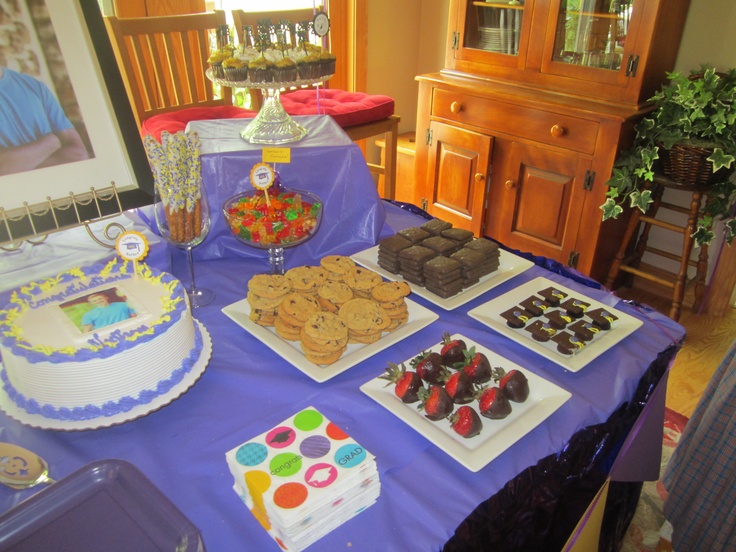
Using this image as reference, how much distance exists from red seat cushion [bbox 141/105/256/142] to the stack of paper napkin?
5.06 feet

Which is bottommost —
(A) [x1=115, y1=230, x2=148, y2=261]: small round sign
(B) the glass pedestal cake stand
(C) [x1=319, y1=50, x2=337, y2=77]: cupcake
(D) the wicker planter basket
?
(D) the wicker planter basket

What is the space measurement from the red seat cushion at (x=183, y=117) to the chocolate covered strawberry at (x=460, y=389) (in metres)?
1.53

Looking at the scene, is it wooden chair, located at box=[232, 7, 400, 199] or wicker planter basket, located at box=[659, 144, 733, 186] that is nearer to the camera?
wicker planter basket, located at box=[659, 144, 733, 186]

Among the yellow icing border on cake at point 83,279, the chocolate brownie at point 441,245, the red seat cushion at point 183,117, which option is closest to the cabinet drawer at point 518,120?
the red seat cushion at point 183,117

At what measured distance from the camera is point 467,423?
0.91m

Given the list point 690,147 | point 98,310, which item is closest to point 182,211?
point 98,310

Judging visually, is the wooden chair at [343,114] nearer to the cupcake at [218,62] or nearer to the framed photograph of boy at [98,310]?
the cupcake at [218,62]

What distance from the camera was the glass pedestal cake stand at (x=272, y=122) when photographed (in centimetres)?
159

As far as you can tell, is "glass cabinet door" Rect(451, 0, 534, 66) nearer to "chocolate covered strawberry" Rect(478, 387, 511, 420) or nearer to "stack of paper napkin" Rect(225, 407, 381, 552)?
"chocolate covered strawberry" Rect(478, 387, 511, 420)

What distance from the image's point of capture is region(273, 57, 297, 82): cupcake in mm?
1542

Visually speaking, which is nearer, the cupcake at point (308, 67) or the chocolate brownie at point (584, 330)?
the chocolate brownie at point (584, 330)

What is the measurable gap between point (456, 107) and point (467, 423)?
2.14 metres

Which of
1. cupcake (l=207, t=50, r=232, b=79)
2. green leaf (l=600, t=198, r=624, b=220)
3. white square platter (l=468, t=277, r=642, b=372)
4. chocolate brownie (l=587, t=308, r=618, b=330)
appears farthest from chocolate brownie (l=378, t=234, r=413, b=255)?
green leaf (l=600, t=198, r=624, b=220)

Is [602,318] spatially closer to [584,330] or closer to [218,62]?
[584,330]
